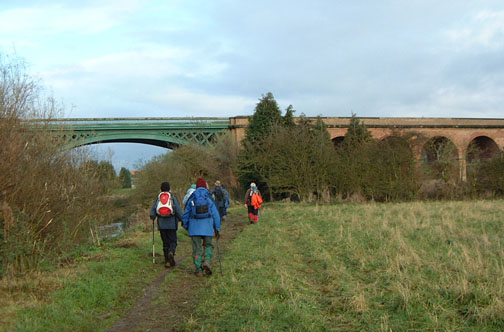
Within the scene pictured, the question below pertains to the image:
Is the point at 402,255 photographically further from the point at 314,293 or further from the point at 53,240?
the point at 53,240

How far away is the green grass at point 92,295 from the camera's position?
233 inches

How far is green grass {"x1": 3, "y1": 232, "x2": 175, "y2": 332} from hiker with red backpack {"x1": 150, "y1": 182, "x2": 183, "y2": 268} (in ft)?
1.32

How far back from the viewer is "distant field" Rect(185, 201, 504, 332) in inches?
207

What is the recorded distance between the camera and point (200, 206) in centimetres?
889

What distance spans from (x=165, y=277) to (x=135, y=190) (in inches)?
1136

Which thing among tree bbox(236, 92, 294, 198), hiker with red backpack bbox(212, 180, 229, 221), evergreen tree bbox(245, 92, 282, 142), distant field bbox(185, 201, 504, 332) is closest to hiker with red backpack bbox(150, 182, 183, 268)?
distant field bbox(185, 201, 504, 332)

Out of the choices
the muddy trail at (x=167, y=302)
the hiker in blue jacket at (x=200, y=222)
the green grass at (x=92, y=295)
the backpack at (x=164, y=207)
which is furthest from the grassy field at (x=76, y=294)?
the backpack at (x=164, y=207)

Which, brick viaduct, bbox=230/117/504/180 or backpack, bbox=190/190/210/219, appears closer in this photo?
backpack, bbox=190/190/210/219

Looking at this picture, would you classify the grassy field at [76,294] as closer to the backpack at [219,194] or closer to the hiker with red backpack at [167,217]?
the hiker with red backpack at [167,217]

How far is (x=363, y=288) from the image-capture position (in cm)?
662

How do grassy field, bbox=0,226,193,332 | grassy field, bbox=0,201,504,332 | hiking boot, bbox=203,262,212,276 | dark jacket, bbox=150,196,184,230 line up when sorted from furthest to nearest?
dark jacket, bbox=150,196,184,230
hiking boot, bbox=203,262,212,276
grassy field, bbox=0,226,193,332
grassy field, bbox=0,201,504,332

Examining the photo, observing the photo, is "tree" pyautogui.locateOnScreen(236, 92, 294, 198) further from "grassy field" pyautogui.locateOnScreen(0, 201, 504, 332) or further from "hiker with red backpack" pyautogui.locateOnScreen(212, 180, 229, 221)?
"grassy field" pyautogui.locateOnScreen(0, 201, 504, 332)

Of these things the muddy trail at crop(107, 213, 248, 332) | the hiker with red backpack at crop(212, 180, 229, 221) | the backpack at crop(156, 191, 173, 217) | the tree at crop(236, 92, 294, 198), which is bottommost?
the muddy trail at crop(107, 213, 248, 332)

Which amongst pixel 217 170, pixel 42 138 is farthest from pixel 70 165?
pixel 217 170
